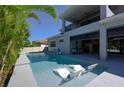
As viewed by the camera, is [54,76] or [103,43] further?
[103,43]

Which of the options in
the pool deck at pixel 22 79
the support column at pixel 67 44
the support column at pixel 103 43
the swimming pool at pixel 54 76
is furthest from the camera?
the support column at pixel 67 44

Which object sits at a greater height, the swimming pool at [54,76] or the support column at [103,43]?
the support column at [103,43]

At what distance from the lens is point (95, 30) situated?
51.6ft

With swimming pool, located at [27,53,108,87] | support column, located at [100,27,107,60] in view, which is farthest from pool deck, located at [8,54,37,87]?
support column, located at [100,27,107,60]

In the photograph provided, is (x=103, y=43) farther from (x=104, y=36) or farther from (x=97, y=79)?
(x=97, y=79)

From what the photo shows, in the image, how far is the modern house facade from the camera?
45.1ft

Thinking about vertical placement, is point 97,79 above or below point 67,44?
below

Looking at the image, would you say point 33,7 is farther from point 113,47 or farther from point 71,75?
point 113,47

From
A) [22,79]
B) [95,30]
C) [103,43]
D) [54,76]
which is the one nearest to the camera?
[22,79]

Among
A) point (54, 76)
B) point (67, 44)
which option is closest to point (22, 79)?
point (54, 76)

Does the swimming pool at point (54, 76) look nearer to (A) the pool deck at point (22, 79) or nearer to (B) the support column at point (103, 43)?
(A) the pool deck at point (22, 79)

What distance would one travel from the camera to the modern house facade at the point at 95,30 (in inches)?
541

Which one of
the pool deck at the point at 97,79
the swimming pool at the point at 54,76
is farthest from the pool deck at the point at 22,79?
the swimming pool at the point at 54,76
